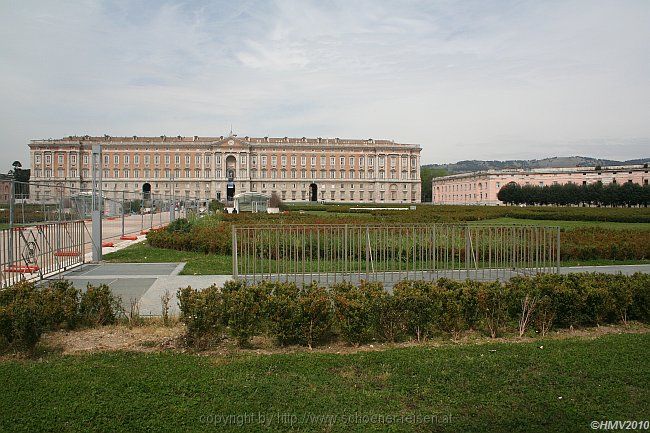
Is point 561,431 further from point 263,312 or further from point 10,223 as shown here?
point 10,223

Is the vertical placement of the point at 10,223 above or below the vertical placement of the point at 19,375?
above

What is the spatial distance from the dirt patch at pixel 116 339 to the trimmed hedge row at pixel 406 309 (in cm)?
26

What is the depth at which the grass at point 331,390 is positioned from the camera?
11.9 feet

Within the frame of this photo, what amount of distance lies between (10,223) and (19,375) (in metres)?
4.72

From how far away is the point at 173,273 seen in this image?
10.5m

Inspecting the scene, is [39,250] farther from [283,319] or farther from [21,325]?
[283,319]

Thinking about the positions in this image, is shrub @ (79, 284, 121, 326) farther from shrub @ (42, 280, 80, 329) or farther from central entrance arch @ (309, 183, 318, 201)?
central entrance arch @ (309, 183, 318, 201)

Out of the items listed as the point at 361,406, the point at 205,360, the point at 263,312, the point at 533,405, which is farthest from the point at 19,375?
the point at 533,405

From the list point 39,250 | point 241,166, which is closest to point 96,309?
point 39,250

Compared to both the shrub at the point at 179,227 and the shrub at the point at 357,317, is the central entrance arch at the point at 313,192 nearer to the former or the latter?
the shrub at the point at 179,227

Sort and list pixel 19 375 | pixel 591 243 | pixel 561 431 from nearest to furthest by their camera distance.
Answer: pixel 561 431 → pixel 19 375 → pixel 591 243

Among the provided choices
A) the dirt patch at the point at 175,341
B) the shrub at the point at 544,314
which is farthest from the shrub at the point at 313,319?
the shrub at the point at 544,314

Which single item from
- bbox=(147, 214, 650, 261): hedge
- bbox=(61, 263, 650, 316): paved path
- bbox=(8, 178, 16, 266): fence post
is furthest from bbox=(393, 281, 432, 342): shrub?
bbox=(147, 214, 650, 261): hedge

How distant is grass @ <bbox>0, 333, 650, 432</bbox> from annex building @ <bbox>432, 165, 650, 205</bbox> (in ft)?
256
